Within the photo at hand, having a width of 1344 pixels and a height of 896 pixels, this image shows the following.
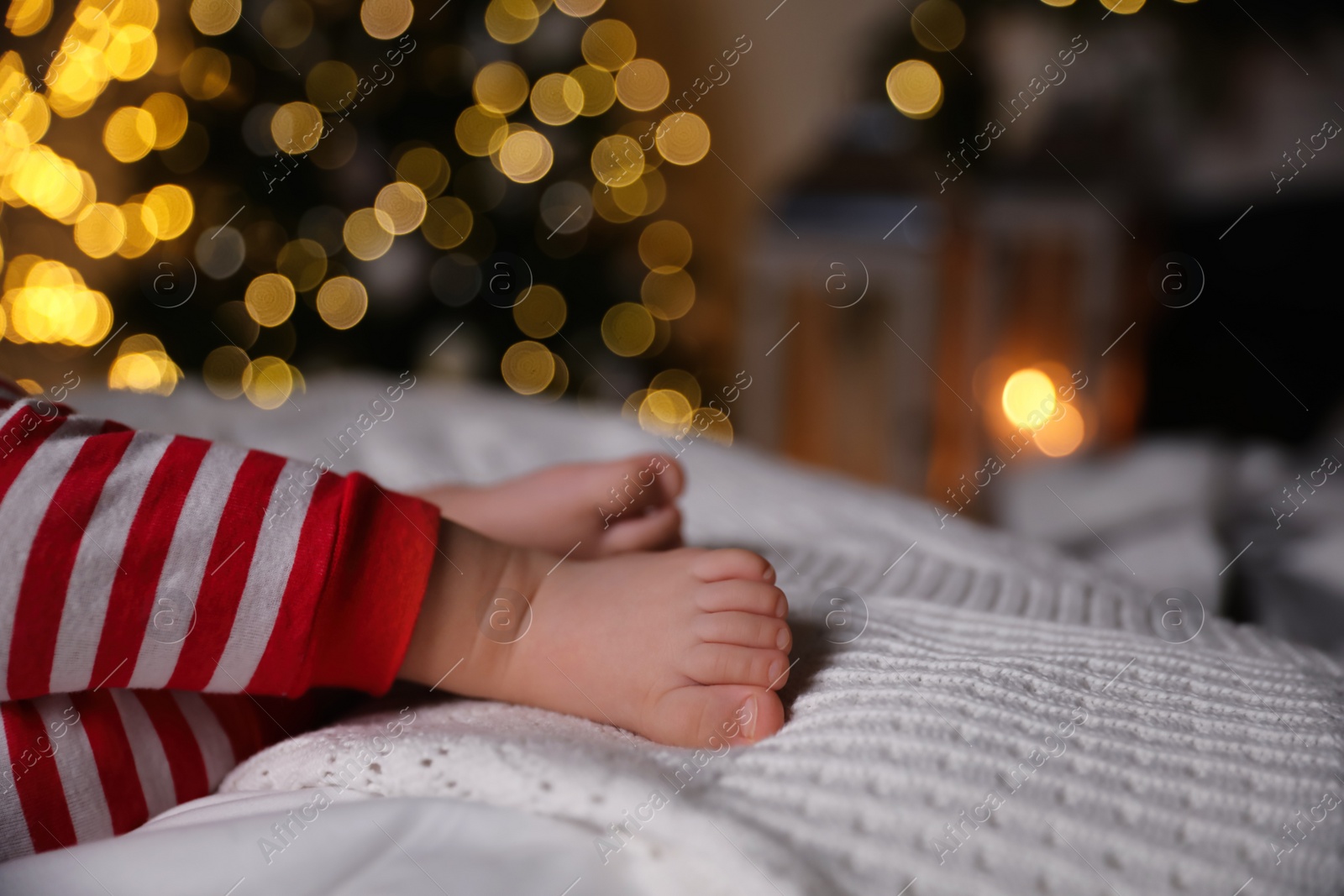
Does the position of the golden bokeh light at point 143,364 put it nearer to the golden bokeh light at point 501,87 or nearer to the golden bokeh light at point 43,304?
the golden bokeh light at point 43,304

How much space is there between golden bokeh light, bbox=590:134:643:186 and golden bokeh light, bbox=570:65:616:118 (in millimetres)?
67

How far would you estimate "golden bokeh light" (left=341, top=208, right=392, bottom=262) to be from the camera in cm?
188

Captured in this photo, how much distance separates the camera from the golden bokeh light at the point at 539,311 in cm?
203

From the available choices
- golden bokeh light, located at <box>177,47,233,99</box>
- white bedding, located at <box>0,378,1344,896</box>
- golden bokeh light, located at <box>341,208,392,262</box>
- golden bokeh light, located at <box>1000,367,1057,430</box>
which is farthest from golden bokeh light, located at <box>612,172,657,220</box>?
white bedding, located at <box>0,378,1344,896</box>

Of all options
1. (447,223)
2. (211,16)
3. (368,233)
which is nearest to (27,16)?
(211,16)

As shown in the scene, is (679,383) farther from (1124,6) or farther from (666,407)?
(1124,6)

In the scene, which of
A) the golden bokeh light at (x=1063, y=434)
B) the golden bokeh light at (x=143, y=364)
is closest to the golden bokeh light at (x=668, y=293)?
the golden bokeh light at (x=1063, y=434)

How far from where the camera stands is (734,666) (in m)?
0.43

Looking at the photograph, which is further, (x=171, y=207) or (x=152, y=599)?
(x=171, y=207)

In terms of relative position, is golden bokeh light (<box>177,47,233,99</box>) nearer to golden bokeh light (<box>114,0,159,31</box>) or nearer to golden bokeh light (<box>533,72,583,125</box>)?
golden bokeh light (<box>114,0,159,31</box>)

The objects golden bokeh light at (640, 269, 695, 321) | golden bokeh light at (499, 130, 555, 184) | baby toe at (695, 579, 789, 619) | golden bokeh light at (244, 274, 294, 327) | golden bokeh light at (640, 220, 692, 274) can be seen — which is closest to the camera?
baby toe at (695, 579, 789, 619)

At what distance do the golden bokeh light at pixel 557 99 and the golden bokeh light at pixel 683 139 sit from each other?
40 centimetres

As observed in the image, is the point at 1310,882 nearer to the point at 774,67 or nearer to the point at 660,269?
the point at 660,269

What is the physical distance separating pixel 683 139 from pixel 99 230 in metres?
1.54
